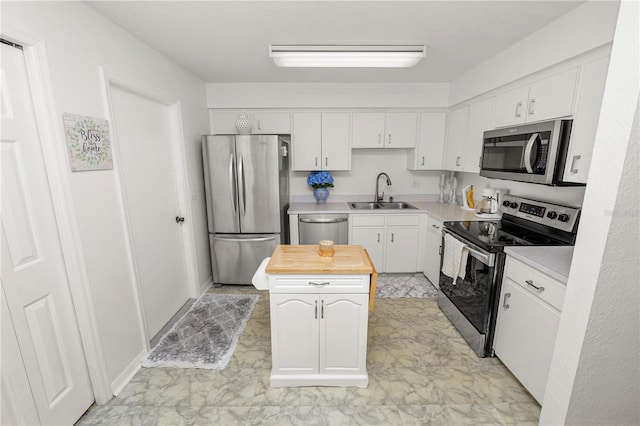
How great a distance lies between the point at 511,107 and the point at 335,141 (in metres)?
1.86

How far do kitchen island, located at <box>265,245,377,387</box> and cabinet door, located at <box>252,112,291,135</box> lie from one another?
2.10m

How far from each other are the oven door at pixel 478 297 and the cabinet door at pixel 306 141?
189 cm

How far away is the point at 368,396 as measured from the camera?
1.79 m

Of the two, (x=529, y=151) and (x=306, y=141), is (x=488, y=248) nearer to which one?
(x=529, y=151)

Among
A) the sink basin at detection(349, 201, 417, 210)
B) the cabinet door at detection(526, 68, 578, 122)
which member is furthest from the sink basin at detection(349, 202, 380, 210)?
the cabinet door at detection(526, 68, 578, 122)

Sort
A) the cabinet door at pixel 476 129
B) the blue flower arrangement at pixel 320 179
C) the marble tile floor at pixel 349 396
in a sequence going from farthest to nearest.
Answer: the blue flower arrangement at pixel 320 179, the cabinet door at pixel 476 129, the marble tile floor at pixel 349 396

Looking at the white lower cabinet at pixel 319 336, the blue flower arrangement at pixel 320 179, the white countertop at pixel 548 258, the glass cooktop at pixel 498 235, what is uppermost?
the blue flower arrangement at pixel 320 179

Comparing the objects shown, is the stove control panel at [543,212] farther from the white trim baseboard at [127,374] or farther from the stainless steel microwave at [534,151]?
the white trim baseboard at [127,374]

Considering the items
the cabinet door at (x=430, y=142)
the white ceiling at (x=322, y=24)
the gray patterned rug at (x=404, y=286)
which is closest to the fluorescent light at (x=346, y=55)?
the white ceiling at (x=322, y=24)

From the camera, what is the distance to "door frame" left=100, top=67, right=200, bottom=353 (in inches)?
72.3

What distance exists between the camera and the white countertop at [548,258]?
153cm

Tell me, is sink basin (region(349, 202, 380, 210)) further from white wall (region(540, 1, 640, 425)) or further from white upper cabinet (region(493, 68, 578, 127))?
white wall (region(540, 1, 640, 425))

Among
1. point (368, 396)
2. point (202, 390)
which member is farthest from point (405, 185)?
point (202, 390)

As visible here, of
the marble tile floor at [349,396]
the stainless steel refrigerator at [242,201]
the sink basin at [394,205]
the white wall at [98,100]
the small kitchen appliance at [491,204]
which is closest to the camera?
the white wall at [98,100]
